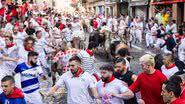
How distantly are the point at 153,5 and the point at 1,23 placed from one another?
65.4 feet

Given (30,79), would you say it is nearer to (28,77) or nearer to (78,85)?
(28,77)

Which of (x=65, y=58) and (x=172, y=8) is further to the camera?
(x=172, y=8)

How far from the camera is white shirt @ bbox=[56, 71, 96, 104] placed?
21.1ft

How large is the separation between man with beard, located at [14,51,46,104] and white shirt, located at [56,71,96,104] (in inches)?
52.1

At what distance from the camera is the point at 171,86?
482cm

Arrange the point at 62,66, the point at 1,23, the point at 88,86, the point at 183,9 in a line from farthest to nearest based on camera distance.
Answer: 1. the point at 183,9
2. the point at 1,23
3. the point at 62,66
4. the point at 88,86

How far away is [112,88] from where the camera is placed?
239 inches

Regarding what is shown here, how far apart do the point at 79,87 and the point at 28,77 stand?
155 cm

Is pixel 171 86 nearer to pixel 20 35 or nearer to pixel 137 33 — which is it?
pixel 20 35

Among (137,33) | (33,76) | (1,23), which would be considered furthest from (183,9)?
(33,76)

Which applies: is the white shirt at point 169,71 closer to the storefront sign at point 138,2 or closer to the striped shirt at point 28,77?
the striped shirt at point 28,77

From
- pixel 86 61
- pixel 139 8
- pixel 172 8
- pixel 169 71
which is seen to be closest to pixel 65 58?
pixel 86 61

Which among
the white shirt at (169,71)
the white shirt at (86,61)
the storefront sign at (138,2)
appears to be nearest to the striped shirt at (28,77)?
the white shirt at (86,61)

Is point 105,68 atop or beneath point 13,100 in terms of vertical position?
atop
